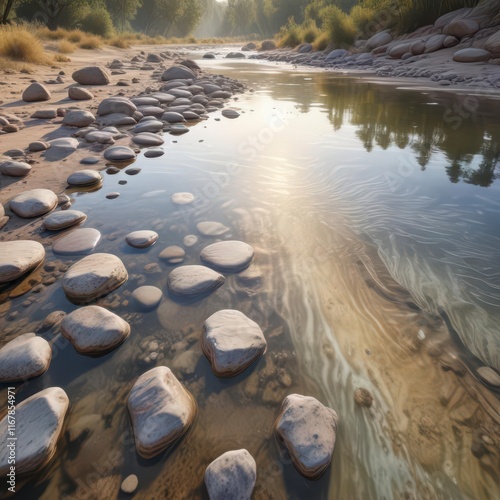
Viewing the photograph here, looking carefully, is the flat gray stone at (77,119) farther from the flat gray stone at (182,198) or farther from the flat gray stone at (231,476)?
the flat gray stone at (231,476)

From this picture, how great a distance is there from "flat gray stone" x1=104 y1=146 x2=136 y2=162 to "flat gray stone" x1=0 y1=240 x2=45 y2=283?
192 cm

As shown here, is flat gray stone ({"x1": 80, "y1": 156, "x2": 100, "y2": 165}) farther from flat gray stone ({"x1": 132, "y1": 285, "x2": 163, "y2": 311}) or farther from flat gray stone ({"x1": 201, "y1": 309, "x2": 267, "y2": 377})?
flat gray stone ({"x1": 201, "y1": 309, "x2": 267, "y2": 377})

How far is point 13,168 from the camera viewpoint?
296 cm

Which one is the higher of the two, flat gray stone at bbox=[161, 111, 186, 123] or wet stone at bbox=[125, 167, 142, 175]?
flat gray stone at bbox=[161, 111, 186, 123]

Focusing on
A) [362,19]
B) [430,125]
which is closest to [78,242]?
[430,125]

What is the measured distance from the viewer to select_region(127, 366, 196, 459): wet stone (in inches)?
41.4

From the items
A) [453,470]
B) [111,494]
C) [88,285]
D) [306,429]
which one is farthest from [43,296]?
[453,470]

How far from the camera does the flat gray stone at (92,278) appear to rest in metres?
1.67

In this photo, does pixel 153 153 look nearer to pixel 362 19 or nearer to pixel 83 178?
pixel 83 178

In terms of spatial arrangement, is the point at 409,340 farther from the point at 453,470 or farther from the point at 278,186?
the point at 278,186

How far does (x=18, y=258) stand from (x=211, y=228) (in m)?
1.19

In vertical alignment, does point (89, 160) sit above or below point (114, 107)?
below

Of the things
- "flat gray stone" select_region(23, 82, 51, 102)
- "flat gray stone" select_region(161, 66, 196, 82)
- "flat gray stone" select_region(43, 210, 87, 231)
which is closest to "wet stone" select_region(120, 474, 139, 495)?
"flat gray stone" select_region(43, 210, 87, 231)

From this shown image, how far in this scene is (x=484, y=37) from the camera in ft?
35.5
